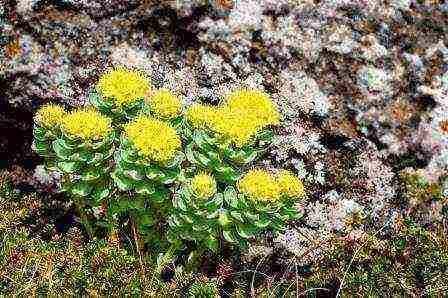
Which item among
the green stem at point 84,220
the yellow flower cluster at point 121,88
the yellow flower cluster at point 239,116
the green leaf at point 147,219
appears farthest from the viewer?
the green stem at point 84,220

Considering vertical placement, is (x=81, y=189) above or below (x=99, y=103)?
below

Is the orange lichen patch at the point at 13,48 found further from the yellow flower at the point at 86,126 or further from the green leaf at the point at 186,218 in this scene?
the green leaf at the point at 186,218

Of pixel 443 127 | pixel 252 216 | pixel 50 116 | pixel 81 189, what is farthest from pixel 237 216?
pixel 443 127

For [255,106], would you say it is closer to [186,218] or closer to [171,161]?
[171,161]

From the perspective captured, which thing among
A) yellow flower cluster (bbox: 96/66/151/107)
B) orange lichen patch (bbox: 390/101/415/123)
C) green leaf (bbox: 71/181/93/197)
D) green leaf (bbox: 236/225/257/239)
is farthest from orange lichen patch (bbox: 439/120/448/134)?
green leaf (bbox: 71/181/93/197)

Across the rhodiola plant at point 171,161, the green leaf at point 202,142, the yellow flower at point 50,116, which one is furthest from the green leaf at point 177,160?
the yellow flower at point 50,116

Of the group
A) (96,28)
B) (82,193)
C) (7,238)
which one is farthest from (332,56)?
(7,238)
